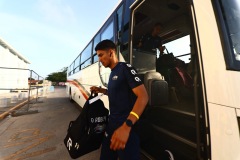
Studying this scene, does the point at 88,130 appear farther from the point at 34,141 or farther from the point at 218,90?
the point at 34,141

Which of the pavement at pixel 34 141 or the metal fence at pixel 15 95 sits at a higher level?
the metal fence at pixel 15 95

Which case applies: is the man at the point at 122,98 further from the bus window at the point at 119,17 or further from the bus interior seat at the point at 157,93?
the bus window at the point at 119,17

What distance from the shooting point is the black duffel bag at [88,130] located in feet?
6.07

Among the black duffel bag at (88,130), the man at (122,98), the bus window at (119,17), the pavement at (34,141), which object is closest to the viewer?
the man at (122,98)

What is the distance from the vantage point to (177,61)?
4.59 metres

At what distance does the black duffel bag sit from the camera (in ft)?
6.07

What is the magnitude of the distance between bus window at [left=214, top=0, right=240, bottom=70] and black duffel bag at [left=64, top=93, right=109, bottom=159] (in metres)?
1.38

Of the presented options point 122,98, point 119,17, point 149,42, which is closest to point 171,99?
point 149,42

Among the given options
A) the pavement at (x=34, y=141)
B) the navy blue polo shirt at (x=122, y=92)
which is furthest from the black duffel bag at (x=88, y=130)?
the pavement at (x=34, y=141)

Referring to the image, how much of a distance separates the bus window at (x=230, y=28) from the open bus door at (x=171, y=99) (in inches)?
8.3

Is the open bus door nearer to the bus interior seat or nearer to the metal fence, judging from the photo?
the bus interior seat

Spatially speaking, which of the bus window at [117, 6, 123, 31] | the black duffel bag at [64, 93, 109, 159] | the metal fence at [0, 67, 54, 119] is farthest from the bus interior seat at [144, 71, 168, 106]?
the metal fence at [0, 67, 54, 119]

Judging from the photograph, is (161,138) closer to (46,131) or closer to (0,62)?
(46,131)

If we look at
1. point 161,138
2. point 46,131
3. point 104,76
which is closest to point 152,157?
point 161,138
